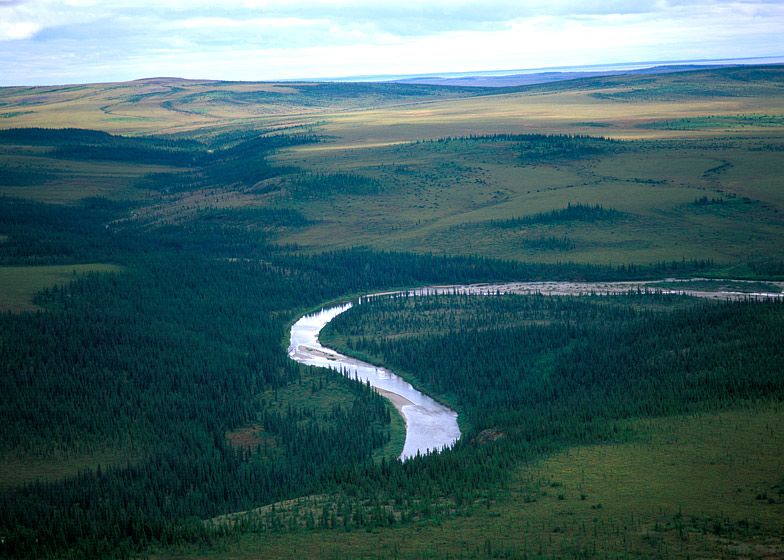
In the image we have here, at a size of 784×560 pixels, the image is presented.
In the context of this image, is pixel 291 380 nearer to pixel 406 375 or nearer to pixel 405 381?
pixel 405 381

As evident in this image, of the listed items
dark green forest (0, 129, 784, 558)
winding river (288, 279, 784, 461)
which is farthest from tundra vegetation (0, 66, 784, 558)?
winding river (288, 279, 784, 461)

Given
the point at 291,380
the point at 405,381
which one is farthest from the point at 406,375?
the point at 291,380

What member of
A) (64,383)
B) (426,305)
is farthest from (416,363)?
(64,383)

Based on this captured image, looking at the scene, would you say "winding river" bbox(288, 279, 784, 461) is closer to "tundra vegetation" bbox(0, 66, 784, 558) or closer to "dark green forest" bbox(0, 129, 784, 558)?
"tundra vegetation" bbox(0, 66, 784, 558)

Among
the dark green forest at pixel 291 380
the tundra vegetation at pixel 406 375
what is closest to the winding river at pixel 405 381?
the tundra vegetation at pixel 406 375

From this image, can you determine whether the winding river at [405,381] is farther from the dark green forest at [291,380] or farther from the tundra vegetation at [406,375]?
the dark green forest at [291,380]

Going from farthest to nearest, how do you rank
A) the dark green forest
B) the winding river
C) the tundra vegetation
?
the winding river < the dark green forest < the tundra vegetation
